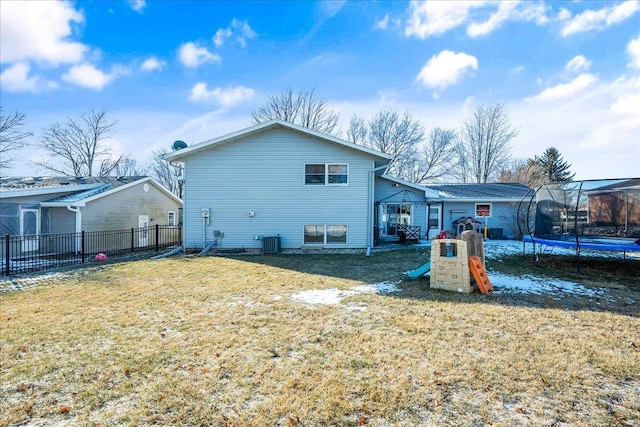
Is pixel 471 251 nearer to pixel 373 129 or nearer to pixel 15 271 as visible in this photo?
pixel 15 271

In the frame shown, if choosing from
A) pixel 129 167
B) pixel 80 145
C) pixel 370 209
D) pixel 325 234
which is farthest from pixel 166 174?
pixel 370 209

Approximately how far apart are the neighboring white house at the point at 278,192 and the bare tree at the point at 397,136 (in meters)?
21.1

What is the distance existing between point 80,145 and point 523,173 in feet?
141

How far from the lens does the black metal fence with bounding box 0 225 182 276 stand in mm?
10398

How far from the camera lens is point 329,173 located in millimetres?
12688

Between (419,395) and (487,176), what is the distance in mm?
35685

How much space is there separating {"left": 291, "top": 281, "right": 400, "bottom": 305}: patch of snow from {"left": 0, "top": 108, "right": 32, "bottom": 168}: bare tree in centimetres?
2819

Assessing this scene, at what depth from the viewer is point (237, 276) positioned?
27.0 ft

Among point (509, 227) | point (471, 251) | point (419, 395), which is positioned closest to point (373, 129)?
point (509, 227)

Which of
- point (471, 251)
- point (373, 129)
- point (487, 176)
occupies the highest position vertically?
point (373, 129)

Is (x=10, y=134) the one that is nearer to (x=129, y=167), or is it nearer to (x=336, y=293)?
(x=129, y=167)

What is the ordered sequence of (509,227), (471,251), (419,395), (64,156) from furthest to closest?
(64,156) < (509,227) < (471,251) < (419,395)

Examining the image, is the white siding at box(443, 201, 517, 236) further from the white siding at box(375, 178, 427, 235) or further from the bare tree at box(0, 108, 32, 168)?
the bare tree at box(0, 108, 32, 168)

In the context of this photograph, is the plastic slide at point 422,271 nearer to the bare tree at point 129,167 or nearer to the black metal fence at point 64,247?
the black metal fence at point 64,247
